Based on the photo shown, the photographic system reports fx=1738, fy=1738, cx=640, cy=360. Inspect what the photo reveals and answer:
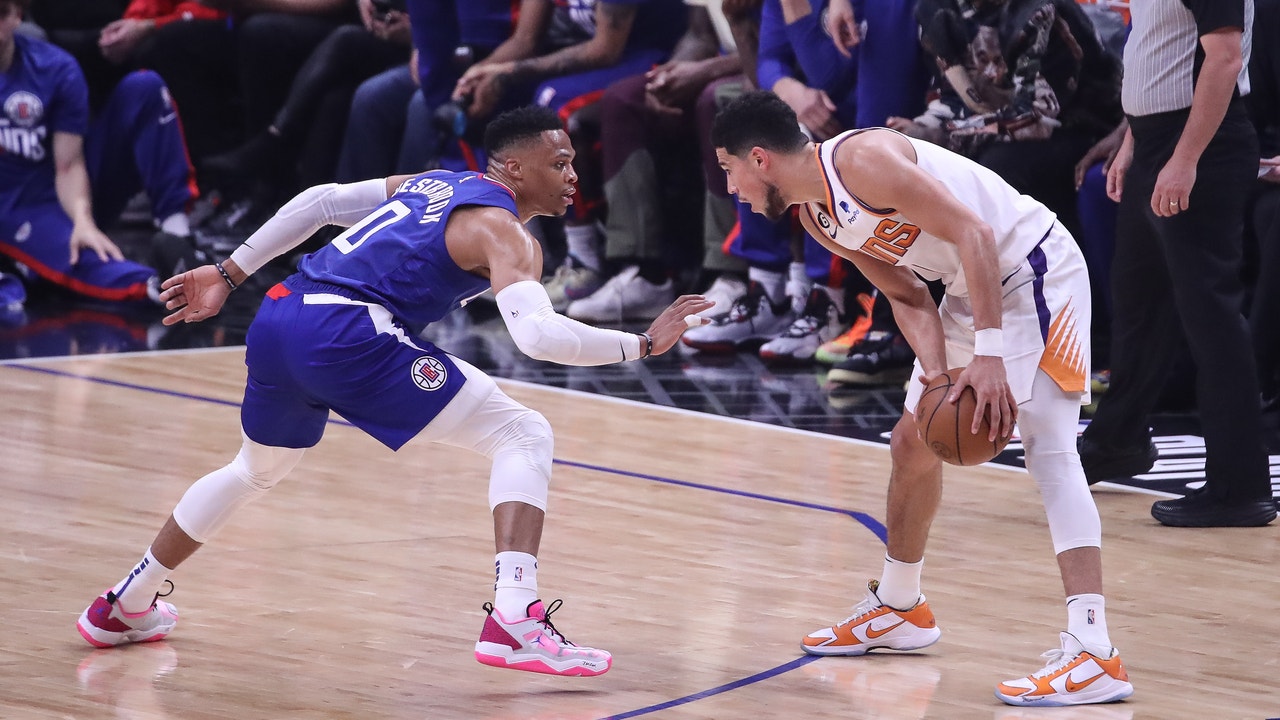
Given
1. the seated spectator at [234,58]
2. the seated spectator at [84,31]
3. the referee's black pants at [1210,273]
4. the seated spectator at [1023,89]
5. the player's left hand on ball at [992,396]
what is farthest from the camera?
the seated spectator at [84,31]

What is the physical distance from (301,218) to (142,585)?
96 cm

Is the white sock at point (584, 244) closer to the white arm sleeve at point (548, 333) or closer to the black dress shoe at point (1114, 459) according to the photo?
the black dress shoe at point (1114, 459)

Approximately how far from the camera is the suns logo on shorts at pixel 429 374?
3.93 meters

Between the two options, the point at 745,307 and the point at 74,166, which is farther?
the point at 74,166

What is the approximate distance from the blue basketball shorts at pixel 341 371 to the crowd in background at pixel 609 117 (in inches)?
143

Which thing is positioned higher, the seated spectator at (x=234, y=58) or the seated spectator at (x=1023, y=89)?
the seated spectator at (x=1023, y=89)

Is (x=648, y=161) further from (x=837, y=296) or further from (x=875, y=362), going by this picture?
(x=875, y=362)

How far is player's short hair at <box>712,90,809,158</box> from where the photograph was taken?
12.8 ft

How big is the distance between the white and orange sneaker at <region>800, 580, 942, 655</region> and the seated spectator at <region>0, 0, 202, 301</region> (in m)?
6.02

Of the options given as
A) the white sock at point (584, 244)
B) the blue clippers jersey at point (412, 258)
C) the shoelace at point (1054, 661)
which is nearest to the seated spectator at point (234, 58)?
the white sock at point (584, 244)

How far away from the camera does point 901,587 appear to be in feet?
13.6

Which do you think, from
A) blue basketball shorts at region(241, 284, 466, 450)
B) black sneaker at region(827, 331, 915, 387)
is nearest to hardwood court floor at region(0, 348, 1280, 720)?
blue basketball shorts at region(241, 284, 466, 450)

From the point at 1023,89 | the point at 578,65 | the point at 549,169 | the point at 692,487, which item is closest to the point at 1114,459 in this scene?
the point at 692,487

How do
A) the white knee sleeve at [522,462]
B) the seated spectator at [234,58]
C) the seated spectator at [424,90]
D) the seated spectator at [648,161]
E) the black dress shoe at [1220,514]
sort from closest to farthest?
the white knee sleeve at [522,462] → the black dress shoe at [1220,514] → the seated spectator at [648,161] → the seated spectator at [424,90] → the seated spectator at [234,58]
